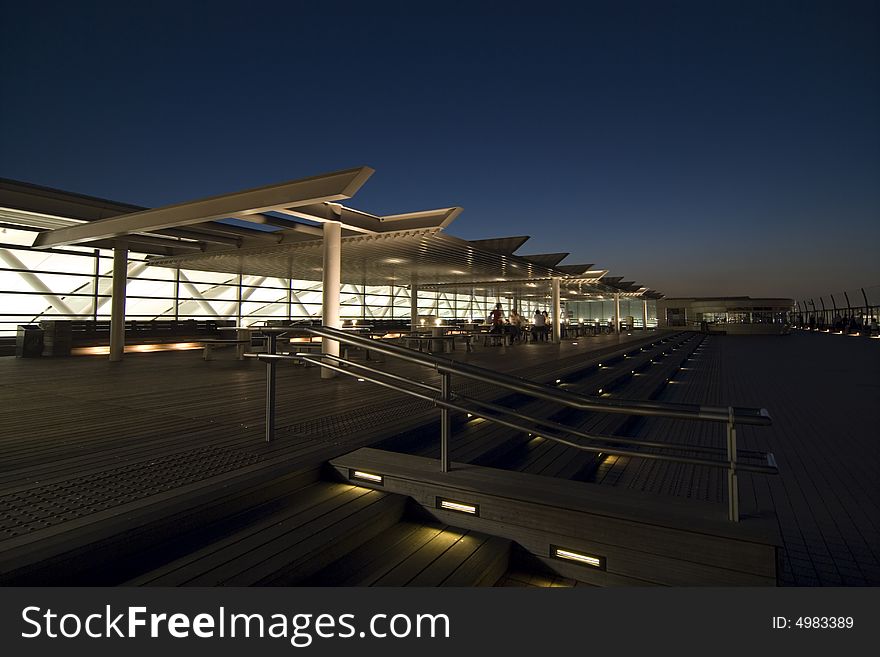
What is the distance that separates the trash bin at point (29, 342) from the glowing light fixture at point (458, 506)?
16.0m

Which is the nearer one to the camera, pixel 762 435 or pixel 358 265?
pixel 762 435

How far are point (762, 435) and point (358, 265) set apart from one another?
1509 cm

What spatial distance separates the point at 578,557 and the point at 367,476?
1529 millimetres

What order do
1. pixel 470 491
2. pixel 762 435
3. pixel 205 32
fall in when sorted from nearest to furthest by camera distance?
pixel 470 491 → pixel 762 435 → pixel 205 32

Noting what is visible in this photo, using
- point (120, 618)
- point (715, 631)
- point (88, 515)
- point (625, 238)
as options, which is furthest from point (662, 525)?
point (625, 238)

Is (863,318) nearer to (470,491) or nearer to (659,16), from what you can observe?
(659,16)

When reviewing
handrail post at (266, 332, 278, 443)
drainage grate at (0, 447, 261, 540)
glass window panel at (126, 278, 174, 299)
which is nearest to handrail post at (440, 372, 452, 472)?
drainage grate at (0, 447, 261, 540)

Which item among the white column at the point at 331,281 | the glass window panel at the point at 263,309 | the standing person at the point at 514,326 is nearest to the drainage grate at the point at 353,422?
the white column at the point at 331,281

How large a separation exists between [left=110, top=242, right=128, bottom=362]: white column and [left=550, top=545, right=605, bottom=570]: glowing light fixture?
527 inches

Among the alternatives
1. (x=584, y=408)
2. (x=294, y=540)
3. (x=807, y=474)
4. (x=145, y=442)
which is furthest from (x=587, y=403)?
(x=145, y=442)

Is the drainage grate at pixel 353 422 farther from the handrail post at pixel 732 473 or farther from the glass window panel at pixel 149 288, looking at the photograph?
the glass window panel at pixel 149 288

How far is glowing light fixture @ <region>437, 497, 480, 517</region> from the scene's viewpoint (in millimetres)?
2776

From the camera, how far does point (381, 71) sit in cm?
2130

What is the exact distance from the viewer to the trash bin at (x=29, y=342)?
12773mm
